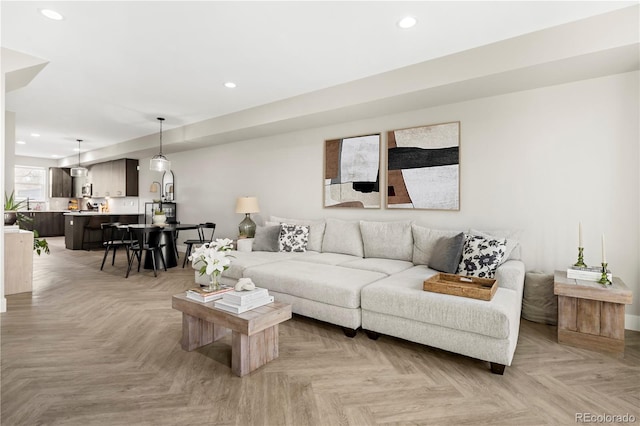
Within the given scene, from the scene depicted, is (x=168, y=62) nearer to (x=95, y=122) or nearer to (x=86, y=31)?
(x=86, y=31)

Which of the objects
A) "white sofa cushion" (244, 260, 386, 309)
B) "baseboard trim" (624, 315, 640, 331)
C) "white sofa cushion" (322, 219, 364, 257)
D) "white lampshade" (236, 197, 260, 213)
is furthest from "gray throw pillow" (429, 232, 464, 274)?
"white lampshade" (236, 197, 260, 213)

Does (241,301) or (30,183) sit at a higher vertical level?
(30,183)

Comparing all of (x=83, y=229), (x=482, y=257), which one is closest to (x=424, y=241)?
(x=482, y=257)

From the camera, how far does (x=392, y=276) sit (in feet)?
10.1

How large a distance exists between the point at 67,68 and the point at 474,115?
4.47 metres

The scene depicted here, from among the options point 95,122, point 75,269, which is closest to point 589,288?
point 75,269

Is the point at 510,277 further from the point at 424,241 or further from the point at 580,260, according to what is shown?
the point at 424,241

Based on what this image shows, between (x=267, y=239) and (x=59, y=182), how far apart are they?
377 inches

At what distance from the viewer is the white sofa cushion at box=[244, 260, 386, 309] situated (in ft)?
9.20

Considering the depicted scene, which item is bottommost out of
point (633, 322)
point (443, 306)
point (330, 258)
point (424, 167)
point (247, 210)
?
point (633, 322)

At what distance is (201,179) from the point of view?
6781mm

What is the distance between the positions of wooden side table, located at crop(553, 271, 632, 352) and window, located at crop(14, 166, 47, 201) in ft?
43.7

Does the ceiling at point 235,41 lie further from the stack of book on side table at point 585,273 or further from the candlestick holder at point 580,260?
the stack of book on side table at point 585,273

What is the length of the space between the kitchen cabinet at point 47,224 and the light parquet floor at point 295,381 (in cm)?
849
